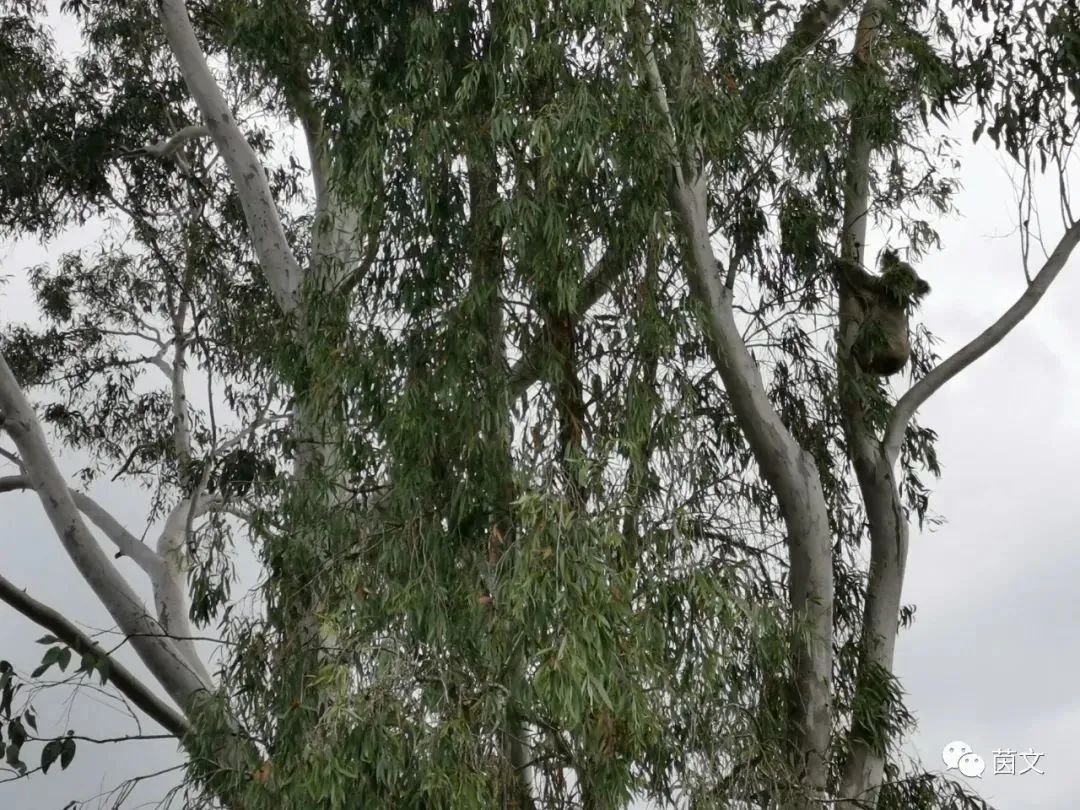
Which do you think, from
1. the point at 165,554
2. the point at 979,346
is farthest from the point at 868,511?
the point at 165,554

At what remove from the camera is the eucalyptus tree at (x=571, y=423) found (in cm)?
386

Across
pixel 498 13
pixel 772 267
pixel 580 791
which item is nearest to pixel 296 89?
pixel 498 13

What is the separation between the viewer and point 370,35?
4.90 metres

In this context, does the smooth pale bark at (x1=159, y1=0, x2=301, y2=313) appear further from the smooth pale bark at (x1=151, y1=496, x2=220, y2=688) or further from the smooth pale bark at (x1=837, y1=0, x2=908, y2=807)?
the smooth pale bark at (x1=837, y1=0, x2=908, y2=807)

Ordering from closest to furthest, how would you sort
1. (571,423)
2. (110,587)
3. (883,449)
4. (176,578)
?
(571,423)
(883,449)
(110,587)
(176,578)

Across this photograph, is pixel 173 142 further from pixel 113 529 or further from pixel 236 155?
pixel 113 529

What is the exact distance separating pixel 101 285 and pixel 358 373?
5.00 metres

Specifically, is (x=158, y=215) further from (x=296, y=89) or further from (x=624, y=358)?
(x=624, y=358)

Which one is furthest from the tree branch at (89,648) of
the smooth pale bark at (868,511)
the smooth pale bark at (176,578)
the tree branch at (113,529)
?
the smooth pale bark at (868,511)

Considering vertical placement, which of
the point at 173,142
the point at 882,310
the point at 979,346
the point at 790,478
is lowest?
the point at 790,478

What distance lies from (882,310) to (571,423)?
1779 mm

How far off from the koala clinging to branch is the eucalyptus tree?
6 centimetres

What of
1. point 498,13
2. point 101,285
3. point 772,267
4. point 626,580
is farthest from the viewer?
point 101,285

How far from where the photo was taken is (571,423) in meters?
4.36
